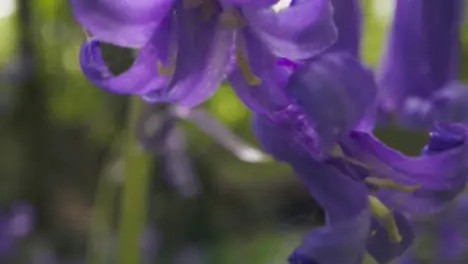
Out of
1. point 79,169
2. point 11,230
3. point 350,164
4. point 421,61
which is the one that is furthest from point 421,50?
point 79,169

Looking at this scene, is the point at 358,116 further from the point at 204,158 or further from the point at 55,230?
the point at 204,158

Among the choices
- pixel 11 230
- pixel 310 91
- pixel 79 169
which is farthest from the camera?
pixel 79 169

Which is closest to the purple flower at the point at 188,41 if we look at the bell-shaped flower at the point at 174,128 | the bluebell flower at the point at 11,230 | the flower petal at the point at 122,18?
the flower petal at the point at 122,18

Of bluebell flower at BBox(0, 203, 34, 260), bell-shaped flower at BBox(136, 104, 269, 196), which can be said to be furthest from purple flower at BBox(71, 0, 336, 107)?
bluebell flower at BBox(0, 203, 34, 260)

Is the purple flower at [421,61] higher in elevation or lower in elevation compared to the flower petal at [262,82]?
lower

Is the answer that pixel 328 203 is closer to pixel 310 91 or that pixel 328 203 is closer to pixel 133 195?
pixel 310 91

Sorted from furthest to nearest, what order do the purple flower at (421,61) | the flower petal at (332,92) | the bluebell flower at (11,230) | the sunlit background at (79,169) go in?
1. the sunlit background at (79,169)
2. the bluebell flower at (11,230)
3. the purple flower at (421,61)
4. the flower petal at (332,92)

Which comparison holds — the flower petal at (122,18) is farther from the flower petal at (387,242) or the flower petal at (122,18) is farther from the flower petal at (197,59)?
the flower petal at (387,242)
